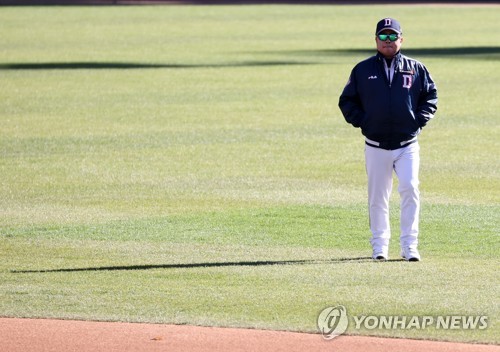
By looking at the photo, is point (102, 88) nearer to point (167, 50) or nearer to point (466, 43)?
point (167, 50)

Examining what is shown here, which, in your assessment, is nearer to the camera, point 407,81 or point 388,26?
point 388,26

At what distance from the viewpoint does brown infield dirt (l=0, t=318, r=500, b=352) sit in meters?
8.23

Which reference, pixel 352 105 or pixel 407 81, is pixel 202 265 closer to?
pixel 352 105

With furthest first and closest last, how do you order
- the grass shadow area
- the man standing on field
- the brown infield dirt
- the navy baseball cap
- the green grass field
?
1. the grass shadow area
2. the man standing on field
3. the navy baseball cap
4. the green grass field
5. the brown infield dirt

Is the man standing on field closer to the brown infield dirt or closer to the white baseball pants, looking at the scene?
the white baseball pants

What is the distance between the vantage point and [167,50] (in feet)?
117

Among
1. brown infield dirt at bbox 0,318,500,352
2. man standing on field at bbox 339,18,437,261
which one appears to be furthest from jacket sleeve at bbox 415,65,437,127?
brown infield dirt at bbox 0,318,500,352

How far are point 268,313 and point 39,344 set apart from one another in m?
1.72

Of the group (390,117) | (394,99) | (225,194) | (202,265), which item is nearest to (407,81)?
(394,99)

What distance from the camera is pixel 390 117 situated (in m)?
10.7

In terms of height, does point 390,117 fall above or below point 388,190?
above

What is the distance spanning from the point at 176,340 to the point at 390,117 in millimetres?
3198

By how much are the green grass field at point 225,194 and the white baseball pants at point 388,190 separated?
0.81ft

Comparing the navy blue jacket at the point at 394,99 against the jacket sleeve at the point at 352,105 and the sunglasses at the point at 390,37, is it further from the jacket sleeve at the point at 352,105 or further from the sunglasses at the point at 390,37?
the sunglasses at the point at 390,37
